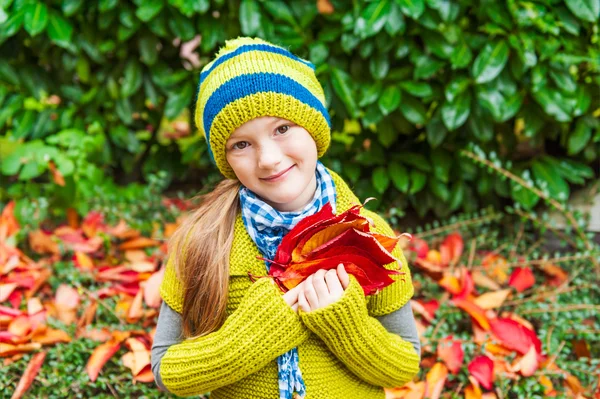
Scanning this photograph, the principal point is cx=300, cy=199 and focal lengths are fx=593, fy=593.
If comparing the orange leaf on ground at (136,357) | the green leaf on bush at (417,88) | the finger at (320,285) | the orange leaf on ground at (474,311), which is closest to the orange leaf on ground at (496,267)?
the orange leaf on ground at (474,311)

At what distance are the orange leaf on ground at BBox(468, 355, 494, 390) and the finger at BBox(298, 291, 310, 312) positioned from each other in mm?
1042

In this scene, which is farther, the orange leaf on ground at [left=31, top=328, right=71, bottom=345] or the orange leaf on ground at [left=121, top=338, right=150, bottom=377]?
the orange leaf on ground at [left=31, top=328, right=71, bottom=345]

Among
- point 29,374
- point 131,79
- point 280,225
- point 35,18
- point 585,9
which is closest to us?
point 280,225

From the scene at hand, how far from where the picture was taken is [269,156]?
5.21 ft

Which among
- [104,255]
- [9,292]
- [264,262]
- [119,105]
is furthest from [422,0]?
[9,292]

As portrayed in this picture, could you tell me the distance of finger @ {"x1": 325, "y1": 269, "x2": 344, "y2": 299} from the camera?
157 cm

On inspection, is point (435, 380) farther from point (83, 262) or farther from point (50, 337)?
point (83, 262)

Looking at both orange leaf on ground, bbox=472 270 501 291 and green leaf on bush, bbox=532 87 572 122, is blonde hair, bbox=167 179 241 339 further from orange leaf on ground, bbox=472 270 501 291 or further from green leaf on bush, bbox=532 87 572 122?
green leaf on bush, bbox=532 87 572 122

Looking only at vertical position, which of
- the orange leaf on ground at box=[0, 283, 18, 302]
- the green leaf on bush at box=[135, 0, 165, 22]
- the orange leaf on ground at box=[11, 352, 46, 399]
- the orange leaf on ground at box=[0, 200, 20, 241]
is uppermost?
the green leaf on bush at box=[135, 0, 165, 22]

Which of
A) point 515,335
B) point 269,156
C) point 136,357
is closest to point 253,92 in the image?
point 269,156

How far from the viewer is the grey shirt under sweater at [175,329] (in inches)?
71.2

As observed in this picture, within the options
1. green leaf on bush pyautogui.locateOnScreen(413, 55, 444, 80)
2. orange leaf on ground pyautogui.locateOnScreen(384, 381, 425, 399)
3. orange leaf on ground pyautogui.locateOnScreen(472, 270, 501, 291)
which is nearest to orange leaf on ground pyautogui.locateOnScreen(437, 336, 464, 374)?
orange leaf on ground pyautogui.locateOnScreen(384, 381, 425, 399)

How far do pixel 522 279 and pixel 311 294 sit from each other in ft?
5.28

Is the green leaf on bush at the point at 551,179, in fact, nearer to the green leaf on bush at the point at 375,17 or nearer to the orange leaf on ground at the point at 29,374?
the green leaf on bush at the point at 375,17
